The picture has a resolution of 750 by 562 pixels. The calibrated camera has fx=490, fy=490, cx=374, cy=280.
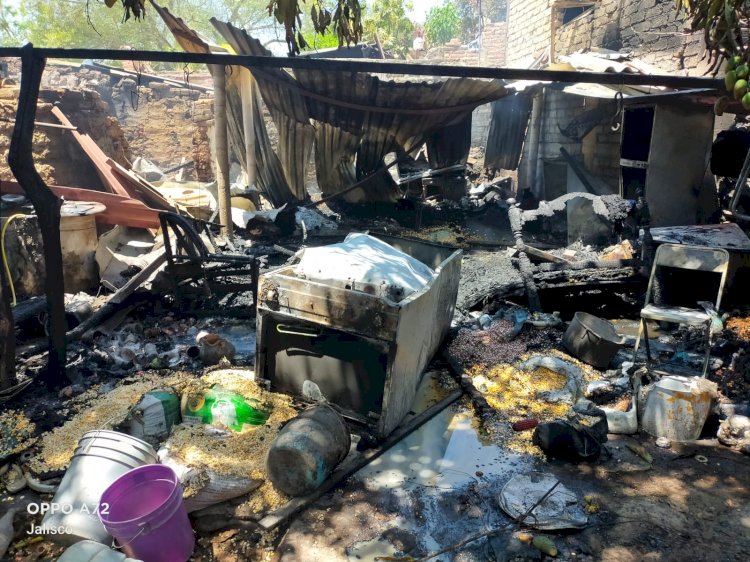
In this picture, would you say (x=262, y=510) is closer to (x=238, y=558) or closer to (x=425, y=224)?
(x=238, y=558)

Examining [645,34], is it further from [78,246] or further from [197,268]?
[78,246]

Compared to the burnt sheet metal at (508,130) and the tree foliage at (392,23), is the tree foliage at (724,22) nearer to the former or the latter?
the burnt sheet metal at (508,130)

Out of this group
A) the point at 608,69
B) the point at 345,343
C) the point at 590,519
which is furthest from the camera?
the point at 608,69

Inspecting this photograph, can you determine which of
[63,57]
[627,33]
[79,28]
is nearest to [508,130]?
[627,33]

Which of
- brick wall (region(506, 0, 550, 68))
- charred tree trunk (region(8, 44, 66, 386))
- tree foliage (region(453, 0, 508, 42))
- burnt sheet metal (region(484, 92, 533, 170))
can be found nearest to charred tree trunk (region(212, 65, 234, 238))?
charred tree trunk (region(8, 44, 66, 386))

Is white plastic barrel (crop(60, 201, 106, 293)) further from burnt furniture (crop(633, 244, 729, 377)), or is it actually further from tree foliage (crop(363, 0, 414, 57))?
tree foliage (crop(363, 0, 414, 57))

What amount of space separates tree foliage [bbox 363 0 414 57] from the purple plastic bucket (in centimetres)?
2837

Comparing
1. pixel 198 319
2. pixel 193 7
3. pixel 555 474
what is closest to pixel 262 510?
pixel 555 474

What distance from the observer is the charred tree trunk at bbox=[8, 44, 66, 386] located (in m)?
4.02

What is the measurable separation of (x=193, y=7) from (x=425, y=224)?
2958 centimetres

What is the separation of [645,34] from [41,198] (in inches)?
422

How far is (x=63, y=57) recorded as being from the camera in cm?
376

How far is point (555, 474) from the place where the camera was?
152 inches

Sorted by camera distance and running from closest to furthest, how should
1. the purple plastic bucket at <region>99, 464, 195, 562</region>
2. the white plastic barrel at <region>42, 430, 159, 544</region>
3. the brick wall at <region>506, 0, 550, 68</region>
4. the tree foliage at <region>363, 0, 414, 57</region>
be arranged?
the purple plastic bucket at <region>99, 464, 195, 562</region>, the white plastic barrel at <region>42, 430, 159, 544</region>, the brick wall at <region>506, 0, 550, 68</region>, the tree foliage at <region>363, 0, 414, 57</region>
